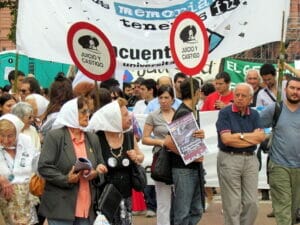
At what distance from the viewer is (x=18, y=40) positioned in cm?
1066

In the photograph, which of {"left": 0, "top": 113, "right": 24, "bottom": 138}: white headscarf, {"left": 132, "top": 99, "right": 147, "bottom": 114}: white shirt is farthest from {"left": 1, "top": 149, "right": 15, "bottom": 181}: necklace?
{"left": 132, "top": 99, "right": 147, "bottom": 114}: white shirt

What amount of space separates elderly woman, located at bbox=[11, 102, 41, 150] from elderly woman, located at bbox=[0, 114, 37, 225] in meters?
0.55

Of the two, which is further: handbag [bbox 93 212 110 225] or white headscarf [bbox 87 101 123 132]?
white headscarf [bbox 87 101 123 132]

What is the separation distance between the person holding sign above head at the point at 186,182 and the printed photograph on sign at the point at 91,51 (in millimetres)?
967

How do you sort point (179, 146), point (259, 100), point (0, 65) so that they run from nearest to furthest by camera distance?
point (179, 146), point (259, 100), point (0, 65)

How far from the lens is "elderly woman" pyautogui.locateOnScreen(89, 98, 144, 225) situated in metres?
8.04

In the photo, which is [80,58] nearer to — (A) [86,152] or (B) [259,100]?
(A) [86,152]

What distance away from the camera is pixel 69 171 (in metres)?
7.39

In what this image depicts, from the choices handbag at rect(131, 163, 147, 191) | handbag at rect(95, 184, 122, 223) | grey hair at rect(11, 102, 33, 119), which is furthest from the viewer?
grey hair at rect(11, 102, 33, 119)

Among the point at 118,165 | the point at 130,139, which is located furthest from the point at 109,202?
the point at 130,139

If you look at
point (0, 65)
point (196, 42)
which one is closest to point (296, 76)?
point (196, 42)

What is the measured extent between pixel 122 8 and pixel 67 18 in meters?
0.71

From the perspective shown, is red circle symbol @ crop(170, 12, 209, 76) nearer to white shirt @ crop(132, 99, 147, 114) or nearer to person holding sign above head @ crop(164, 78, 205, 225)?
person holding sign above head @ crop(164, 78, 205, 225)

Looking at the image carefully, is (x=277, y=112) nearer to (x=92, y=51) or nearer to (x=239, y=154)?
(x=239, y=154)
